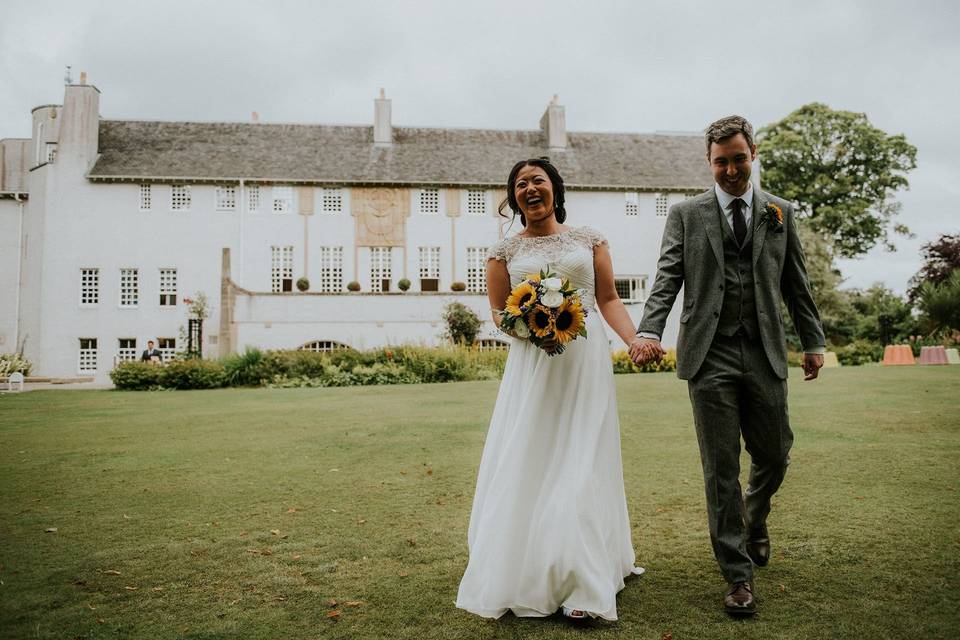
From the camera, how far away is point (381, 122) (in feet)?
124

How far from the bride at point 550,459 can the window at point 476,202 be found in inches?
1287

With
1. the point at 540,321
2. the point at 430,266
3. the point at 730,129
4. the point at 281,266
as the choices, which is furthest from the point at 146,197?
the point at 730,129

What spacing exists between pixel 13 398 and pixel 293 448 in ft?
45.6

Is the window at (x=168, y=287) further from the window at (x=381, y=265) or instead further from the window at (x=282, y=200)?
the window at (x=381, y=265)

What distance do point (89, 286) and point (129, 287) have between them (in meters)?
1.97

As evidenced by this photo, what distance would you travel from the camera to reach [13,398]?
1900 cm

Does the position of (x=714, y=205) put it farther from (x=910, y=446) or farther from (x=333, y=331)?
(x=333, y=331)

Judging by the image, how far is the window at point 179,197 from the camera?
35.1 m

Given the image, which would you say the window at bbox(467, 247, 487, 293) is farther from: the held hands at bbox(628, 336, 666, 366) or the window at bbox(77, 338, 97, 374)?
the held hands at bbox(628, 336, 666, 366)

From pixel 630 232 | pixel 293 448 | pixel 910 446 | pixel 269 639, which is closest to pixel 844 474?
pixel 910 446

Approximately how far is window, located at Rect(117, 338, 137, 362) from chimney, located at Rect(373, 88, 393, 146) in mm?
16038

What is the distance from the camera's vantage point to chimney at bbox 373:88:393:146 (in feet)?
124

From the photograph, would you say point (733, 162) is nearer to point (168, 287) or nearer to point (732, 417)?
point (732, 417)

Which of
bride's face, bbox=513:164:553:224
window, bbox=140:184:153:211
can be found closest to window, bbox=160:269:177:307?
window, bbox=140:184:153:211
